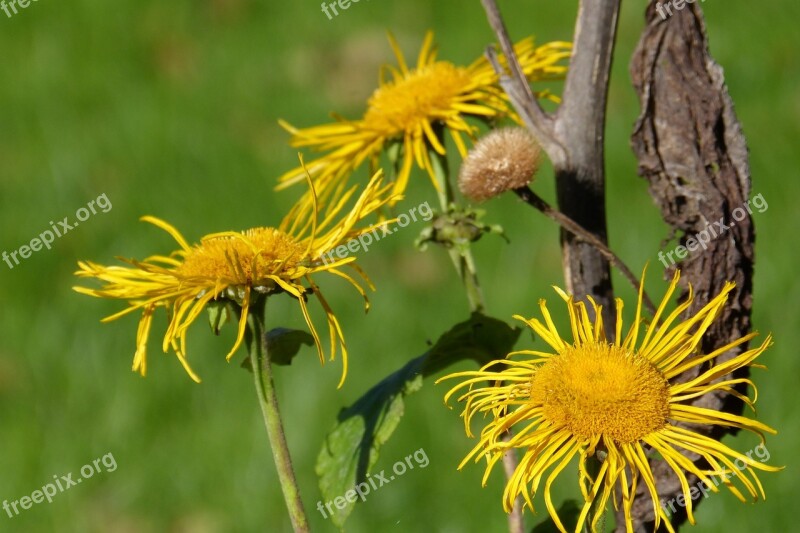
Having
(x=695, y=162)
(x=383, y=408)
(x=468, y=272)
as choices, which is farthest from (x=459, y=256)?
(x=695, y=162)

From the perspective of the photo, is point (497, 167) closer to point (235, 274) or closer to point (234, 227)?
point (235, 274)

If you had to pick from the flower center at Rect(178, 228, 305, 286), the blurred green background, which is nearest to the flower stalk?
the flower center at Rect(178, 228, 305, 286)

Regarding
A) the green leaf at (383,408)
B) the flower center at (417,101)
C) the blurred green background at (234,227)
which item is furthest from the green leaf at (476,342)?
the blurred green background at (234,227)

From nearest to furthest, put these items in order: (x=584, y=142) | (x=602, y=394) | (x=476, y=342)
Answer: (x=602, y=394)
(x=584, y=142)
(x=476, y=342)

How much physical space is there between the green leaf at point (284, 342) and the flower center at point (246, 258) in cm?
14

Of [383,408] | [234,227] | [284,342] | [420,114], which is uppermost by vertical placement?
[234,227]

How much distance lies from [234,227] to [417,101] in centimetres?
251

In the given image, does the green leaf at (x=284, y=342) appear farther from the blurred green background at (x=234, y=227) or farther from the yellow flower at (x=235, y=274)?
the blurred green background at (x=234, y=227)

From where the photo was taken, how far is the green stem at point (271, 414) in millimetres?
1310

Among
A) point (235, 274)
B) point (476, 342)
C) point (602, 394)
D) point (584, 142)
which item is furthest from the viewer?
point (476, 342)

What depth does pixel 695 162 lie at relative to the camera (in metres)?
1.48

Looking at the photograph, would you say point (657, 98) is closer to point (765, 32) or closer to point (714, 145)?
point (714, 145)

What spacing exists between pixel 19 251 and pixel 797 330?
2.65m

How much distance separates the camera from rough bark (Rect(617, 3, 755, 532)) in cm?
146
